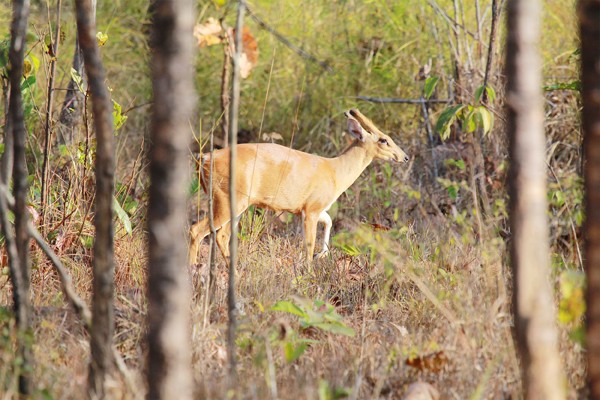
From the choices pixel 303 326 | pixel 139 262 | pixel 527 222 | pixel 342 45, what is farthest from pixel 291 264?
pixel 342 45

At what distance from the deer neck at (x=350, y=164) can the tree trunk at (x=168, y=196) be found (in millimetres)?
5599

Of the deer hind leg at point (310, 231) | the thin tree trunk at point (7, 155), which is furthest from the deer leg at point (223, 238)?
the thin tree trunk at point (7, 155)

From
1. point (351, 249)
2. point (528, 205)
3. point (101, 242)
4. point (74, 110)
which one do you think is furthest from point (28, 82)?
point (528, 205)

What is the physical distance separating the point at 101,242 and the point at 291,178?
15.0 feet

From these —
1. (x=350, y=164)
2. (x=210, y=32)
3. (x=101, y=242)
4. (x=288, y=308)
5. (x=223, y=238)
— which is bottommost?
(x=223, y=238)

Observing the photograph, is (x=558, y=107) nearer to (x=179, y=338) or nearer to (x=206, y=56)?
(x=206, y=56)

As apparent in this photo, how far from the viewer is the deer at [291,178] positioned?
7219 mm

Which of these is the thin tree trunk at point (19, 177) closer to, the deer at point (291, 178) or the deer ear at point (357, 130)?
the deer at point (291, 178)

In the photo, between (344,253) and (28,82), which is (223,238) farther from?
(28,82)

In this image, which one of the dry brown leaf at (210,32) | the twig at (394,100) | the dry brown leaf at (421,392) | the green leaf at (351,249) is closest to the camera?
the dry brown leaf at (421,392)

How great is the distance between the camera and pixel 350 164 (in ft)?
27.2

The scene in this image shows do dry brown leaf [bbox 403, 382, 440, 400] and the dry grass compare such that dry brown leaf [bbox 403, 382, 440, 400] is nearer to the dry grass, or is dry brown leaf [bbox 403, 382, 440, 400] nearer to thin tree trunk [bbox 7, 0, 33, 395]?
the dry grass

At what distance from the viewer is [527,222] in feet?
8.77

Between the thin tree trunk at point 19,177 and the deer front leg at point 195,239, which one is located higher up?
the thin tree trunk at point 19,177
